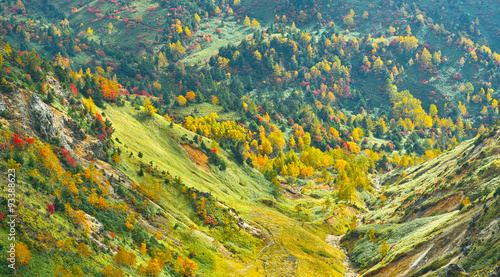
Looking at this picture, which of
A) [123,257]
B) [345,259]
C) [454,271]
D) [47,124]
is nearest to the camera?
[454,271]

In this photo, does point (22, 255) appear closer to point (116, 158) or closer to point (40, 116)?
point (40, 116)

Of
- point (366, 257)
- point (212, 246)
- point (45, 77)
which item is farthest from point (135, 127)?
point (366, 257)

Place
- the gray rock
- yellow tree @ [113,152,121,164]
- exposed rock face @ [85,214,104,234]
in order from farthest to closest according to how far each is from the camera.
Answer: yellow tree @ [113,152,121,164], the gray rock, exposed rock face @ [85,214,104,234]

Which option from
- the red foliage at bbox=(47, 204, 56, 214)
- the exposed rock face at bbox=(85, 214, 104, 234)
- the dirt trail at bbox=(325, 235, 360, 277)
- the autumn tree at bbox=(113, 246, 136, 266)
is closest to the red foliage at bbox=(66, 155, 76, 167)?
the exposed rock face at bbox=(85, 214, 104, 234)

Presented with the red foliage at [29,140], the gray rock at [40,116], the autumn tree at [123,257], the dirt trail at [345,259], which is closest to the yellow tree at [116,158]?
the gray rock at [40,116]

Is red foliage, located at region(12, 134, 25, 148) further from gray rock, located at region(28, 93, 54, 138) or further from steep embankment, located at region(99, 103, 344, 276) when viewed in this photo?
steep embankment, located at region(99, 103, 344, 276)

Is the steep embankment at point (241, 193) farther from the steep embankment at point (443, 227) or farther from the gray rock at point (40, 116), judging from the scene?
the gray rock at point (40, 116)

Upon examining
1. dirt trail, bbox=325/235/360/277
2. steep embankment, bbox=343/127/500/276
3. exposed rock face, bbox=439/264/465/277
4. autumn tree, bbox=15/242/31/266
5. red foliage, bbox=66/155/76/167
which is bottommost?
dirt trail, bbox=325/235/360/277

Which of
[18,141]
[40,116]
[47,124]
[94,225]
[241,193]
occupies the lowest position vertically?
[241,193]

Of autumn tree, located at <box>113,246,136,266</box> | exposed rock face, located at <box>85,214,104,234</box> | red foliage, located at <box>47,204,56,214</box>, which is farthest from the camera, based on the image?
exposed rock face, located at <box>85,214,104,234</box>

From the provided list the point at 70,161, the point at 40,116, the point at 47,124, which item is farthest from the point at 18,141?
the point at 47,124
